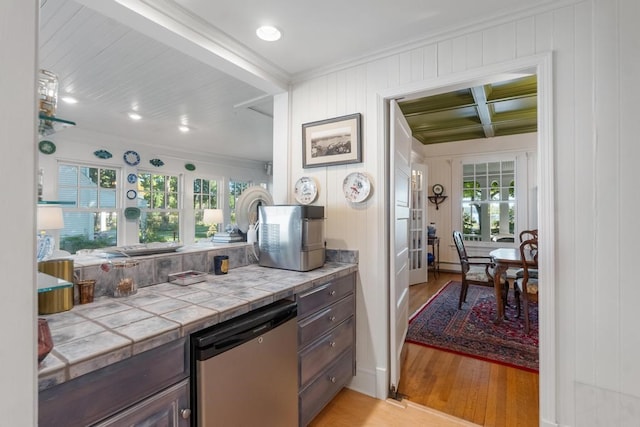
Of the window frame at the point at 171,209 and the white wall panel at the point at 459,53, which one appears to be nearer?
the white wall panel at the point at 459,53

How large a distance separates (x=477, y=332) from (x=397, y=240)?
1603mm

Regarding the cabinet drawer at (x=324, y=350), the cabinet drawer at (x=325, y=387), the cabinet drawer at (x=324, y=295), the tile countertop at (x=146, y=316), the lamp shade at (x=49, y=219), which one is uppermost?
the lamp shade at (x=49, y=219)

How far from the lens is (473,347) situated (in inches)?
108

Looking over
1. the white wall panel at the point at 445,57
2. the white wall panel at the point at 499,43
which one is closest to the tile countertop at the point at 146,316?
the white wall panel at the point at 445,57

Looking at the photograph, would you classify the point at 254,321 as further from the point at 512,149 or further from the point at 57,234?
the point at 512,149

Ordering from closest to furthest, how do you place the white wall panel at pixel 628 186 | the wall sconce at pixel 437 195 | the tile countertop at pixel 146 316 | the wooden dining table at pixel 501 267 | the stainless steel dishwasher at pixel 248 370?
1. the tile countertop at pixel 146 316
2. the stainless steel dishwasher at pixel 248 370
3. the white wall panel at pixel 628 186
4. the wooden dining table at pixel 501 267
5. the wall sconce at pixel 437 195

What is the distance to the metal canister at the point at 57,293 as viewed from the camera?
3.78ft

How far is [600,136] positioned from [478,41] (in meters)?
0.83

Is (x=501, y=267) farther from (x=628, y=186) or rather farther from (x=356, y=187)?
(x=356, y=187)

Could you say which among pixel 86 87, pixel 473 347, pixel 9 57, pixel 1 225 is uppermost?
pixel 86 87

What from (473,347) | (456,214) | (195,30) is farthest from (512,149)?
(195,30)

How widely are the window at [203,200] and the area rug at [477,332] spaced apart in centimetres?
466

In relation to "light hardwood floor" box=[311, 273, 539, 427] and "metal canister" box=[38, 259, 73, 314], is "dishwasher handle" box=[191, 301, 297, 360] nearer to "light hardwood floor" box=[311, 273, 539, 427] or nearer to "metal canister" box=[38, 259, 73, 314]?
"metal canister" box=[38, 259, 73, 314]

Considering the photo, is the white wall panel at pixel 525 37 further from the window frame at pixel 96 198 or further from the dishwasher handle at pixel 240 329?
the window frame at pixel 96 198
